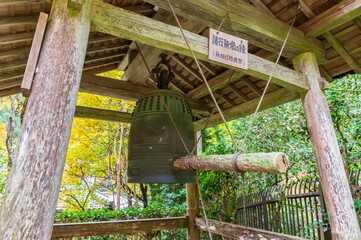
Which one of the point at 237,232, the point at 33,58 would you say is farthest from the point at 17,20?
the point at 237,232

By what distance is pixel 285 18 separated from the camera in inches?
105

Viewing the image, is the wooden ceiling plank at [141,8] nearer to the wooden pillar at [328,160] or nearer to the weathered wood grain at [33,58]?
the weathered wood grain at [33,58]

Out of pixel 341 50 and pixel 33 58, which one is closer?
pixel 33 58

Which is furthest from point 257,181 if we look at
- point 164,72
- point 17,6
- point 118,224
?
point 17,6

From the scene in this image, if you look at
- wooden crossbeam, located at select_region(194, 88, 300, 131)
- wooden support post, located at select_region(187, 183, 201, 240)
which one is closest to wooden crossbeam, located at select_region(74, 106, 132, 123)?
wooden crossbeam, located at select_region(194, 88, 300, 131)

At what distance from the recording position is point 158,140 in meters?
2.31

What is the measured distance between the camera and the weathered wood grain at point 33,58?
1274 mm

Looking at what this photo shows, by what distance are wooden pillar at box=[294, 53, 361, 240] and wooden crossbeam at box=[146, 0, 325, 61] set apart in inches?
7.3

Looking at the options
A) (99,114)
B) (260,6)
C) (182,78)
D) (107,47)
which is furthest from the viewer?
(182,78)

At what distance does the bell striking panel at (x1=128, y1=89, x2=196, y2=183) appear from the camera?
86.7 inches

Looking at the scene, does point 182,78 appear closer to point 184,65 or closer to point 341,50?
point 184,65

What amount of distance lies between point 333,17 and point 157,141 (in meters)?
2.17

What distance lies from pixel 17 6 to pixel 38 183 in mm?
1778

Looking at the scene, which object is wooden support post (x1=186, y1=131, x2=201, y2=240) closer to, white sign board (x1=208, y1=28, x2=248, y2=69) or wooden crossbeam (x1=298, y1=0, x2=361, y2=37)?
white sign board (x1=208, y1=28, x2=248, y2=69)
